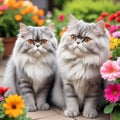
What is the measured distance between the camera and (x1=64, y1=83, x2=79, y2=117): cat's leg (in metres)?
3.60

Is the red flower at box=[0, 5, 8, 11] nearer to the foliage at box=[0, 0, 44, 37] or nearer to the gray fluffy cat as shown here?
the foliage at box=[0, 0, 44, 37]

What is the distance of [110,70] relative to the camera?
320 cm

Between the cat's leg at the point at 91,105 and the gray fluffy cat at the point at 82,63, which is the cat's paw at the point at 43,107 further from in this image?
the cat's leg at the point at 91,105

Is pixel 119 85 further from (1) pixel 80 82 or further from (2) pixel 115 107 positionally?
(1) pixel 80 82

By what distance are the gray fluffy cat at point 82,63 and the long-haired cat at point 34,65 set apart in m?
0.19

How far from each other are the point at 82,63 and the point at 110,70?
387 millimetres

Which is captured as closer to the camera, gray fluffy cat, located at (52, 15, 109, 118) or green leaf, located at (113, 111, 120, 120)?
green leaf, located at (113, 111, 120, 120)

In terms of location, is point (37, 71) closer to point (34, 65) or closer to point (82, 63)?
point (34, 65)

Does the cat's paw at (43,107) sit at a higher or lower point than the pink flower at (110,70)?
lower

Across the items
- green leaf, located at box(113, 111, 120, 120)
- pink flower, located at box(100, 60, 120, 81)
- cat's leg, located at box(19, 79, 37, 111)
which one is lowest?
green leaf, located at box(113, 111, 120, 120)

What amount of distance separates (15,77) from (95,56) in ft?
3.49

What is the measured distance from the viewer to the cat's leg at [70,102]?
360cm

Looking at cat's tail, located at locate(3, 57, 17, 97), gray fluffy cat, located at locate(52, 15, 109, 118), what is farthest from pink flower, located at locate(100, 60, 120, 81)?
cat's tail, located at locate(3, 57, 17, 97)

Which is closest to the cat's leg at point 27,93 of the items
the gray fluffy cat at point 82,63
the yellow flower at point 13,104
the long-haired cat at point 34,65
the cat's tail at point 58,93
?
the long-haired cat at point 34,65
